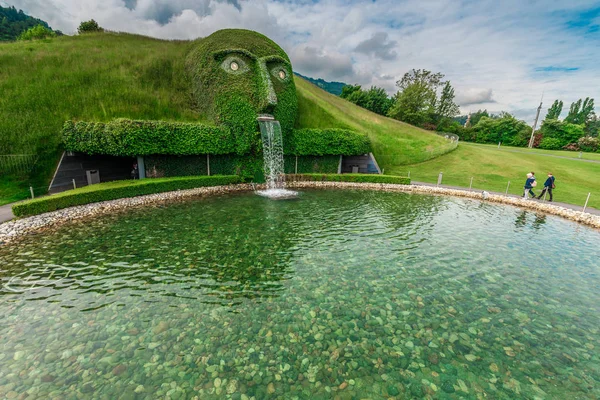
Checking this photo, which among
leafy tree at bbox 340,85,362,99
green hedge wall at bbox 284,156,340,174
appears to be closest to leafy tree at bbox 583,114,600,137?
leafy tree at bbox 340,85,362,99

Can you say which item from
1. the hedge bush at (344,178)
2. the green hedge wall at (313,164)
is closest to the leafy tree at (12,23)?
the green hedge wall at (313,164)

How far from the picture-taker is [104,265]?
1016cm

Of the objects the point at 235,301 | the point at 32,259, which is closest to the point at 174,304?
the point at 235,301

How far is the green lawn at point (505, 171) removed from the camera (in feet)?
85.4

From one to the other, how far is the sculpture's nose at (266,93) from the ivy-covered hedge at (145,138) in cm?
444

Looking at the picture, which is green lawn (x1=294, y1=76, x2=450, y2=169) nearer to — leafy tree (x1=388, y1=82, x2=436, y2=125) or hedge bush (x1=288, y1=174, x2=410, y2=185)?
hedge bush (x1=288, y1=174, x2=410, y2=185)

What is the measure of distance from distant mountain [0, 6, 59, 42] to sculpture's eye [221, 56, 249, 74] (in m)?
59.2

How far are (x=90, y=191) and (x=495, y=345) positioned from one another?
72.4ft

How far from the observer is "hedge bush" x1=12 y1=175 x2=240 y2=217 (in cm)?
1426

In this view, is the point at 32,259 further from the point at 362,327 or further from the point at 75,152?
the point at 75,152

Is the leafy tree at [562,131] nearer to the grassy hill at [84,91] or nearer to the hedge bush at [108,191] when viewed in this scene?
the grassy hill at [84,91]

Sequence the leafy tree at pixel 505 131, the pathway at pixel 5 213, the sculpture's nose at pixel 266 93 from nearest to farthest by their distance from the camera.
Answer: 1. the pathway at pixel 5 213
2. the sculpture's nose at pixel 266 93
3. the leafy tree at pixel 505 131

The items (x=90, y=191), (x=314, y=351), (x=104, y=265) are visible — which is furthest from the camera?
(x=90, y=191)

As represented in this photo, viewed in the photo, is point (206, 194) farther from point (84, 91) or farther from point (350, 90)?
point (350, 90)
